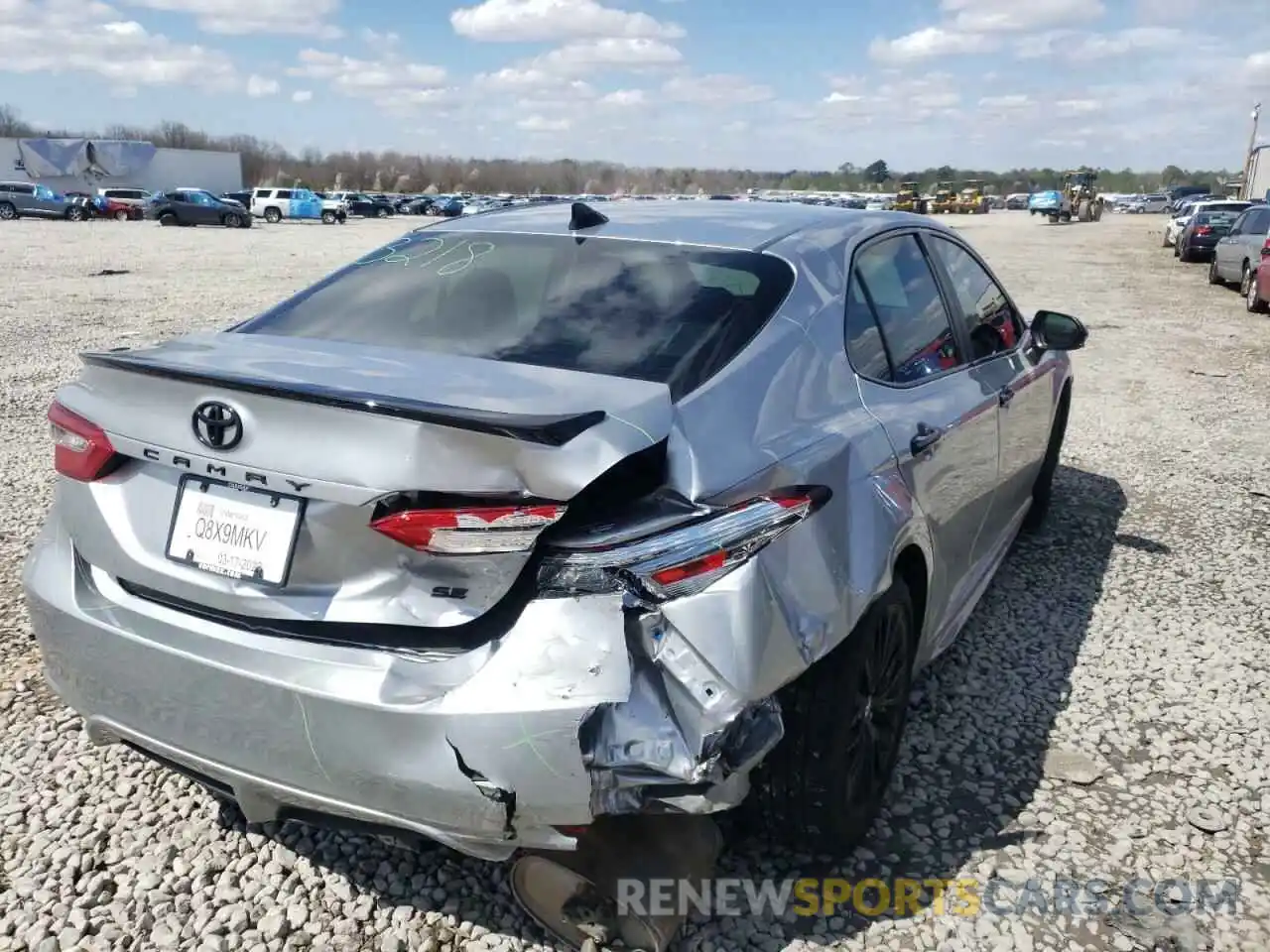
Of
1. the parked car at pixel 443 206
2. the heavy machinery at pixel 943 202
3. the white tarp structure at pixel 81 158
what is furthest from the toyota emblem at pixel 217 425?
the white tarp structure at pixel 81 158

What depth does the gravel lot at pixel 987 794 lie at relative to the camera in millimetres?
2455

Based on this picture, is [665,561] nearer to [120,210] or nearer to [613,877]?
[613,877]

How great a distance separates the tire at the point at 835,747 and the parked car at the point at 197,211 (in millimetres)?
44323

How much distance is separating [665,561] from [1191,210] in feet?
105

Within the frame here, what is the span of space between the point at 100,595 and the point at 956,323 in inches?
113

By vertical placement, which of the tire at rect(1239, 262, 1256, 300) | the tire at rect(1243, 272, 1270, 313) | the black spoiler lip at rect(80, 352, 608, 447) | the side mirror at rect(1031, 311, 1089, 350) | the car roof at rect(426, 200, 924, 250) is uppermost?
the car roof at rect(426, 200, 924, 250)

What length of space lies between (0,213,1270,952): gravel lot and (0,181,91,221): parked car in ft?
143

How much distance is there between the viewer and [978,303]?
4.08 metres

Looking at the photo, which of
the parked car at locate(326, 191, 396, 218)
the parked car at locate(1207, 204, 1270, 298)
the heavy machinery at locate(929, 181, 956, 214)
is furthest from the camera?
the heavy machinery at locate(929, 181, 956, 214)

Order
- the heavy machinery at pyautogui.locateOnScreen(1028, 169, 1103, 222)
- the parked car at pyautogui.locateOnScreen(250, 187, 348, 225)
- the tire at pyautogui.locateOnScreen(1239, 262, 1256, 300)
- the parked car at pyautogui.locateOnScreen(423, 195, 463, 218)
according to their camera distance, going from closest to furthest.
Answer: the tire at pyautogui.locateOnScreen(1239, 262, 1256, 300) < the parked car at pyautogui.locateOnScreen(250, 187, 348, 225) < the heavy machinery at pyautogui.locateOnScreen(1028, 169, 1103, 222) < the parked car at pyautogui.locateOnScreen(423, 195, 463, 218)

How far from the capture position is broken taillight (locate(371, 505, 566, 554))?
192 cm

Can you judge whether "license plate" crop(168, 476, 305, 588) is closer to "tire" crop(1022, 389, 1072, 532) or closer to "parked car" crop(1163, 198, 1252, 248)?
"tire" crop(1022, 389, 1072, 532)

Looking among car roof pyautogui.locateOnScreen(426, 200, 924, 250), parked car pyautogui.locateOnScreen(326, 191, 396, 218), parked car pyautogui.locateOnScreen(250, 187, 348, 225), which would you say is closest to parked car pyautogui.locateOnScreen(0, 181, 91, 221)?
parked car pyautogui.locateOnScreen(250, 187, 348, 225)

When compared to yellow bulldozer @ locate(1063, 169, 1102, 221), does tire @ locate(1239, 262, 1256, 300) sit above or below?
below
